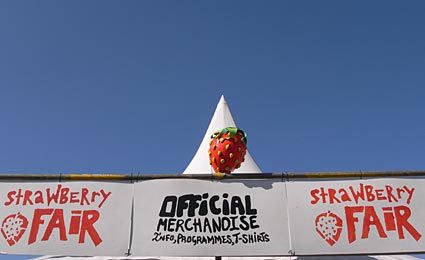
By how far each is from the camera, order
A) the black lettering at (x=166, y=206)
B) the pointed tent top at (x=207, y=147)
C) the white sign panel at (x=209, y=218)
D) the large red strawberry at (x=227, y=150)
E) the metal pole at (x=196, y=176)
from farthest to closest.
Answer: the pointed tent top at (x=207, y=147)
the large red strawberry at (x=227, y=150)
the metal pole at (x=196, y=176)
the black lettering at (x=166, y=206)
the white sign panel at (x=209, y=218)

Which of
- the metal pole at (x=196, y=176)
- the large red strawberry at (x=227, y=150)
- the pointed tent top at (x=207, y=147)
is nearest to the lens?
the metal pole at (x=196, y=176)

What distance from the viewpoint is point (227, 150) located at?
436 centimetres

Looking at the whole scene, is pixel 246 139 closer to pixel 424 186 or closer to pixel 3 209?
pixel 424 186

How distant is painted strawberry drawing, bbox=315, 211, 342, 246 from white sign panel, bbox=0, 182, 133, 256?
2246 mm

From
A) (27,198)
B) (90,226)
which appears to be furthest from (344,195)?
(27,198)

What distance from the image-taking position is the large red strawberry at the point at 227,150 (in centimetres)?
434

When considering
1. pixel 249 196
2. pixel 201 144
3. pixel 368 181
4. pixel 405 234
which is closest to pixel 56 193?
pixel 249 196

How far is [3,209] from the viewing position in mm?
4039

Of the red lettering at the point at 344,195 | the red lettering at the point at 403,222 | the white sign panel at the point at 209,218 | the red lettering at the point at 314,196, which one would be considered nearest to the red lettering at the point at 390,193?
the red lettering at the point at 403,222

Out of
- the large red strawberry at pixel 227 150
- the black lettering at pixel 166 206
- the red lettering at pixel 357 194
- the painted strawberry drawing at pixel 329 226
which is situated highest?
the large red strawberry at pixel 227 150

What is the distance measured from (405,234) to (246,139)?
219cm

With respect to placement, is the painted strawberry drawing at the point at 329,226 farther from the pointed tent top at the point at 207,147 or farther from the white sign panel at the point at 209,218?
the pointed tent top at the point at 207,147

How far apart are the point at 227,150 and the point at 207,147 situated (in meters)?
5.47

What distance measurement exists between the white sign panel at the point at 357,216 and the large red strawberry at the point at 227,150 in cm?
76
